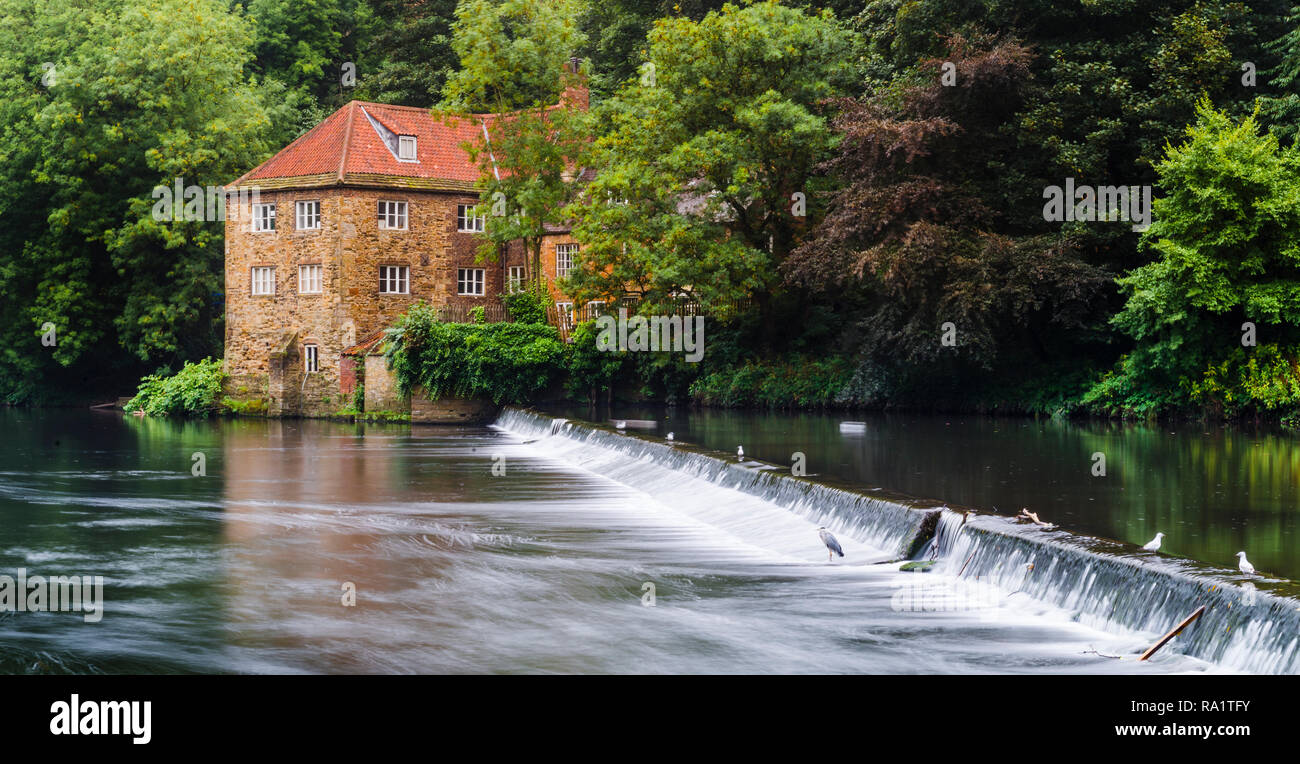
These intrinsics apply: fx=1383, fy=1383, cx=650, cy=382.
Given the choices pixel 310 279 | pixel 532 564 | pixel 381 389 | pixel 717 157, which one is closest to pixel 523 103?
pixel 310 279

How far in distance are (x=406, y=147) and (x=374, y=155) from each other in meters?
1.51

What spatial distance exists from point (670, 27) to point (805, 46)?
13.6 feet

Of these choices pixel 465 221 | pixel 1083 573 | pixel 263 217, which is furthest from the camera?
pixel 465 221

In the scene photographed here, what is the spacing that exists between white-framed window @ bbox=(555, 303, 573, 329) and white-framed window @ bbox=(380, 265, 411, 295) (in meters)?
5.35

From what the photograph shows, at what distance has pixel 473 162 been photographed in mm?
47188

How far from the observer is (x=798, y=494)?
741 inches

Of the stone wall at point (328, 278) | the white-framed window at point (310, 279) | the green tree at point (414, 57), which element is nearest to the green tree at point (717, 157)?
the stone wall at point (328, 278)

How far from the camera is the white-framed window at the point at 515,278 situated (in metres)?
50.4

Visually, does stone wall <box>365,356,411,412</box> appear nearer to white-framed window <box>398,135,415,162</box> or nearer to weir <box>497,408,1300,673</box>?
white-framed window <box>398,135,415,162</box>

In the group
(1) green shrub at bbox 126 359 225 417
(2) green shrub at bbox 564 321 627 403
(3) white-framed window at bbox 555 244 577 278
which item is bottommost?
(1) green shrub at bbox 126 359 225 417

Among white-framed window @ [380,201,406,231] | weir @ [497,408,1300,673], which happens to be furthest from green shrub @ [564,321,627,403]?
weir @ [497,408,1300,673]

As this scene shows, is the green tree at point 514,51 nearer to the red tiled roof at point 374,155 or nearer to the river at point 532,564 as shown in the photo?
the red tiled roof at point 374,155

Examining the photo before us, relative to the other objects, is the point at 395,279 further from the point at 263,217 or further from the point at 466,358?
the point at 466,358

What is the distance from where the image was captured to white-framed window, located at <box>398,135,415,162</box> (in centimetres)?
4928
